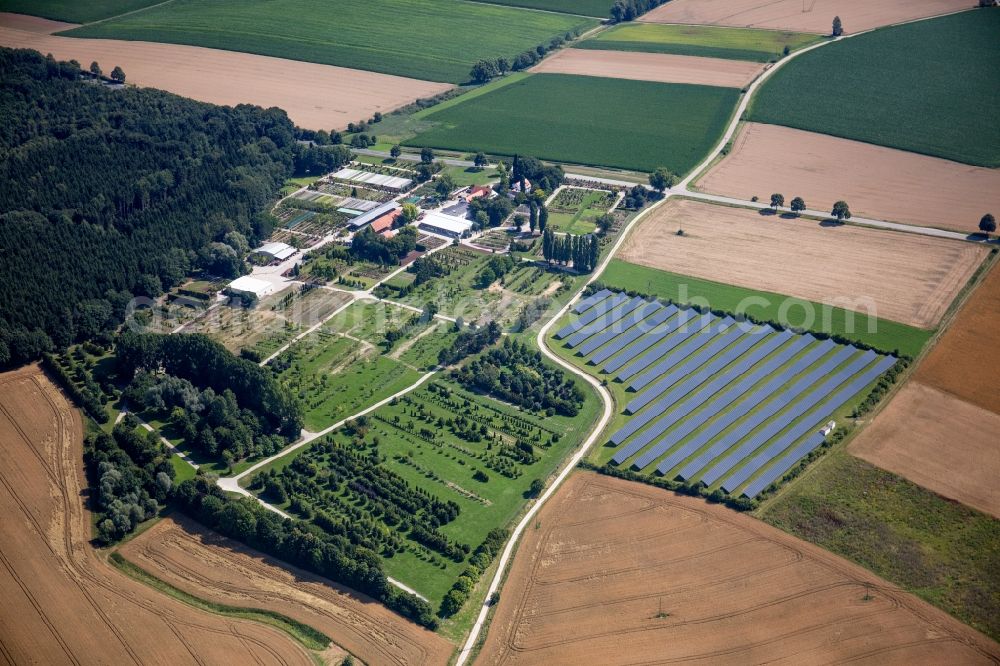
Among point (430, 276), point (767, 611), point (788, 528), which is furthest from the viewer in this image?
point (430, 276)

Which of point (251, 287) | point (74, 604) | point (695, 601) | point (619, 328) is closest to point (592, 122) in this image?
point (619, 328)

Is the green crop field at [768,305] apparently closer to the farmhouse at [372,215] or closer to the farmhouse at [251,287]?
the farmhouse at [372,215]

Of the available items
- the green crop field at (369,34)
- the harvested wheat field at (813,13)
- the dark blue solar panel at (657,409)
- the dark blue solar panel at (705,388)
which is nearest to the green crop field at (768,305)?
the dark blue solar panel at (705,388)

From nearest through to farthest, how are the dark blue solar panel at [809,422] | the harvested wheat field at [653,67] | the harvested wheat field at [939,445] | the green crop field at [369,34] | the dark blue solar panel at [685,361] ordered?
the harvested wheat field at [939,445] → the dark blue solar panel at [809,422] → the dark blue solar panel at [685,361] → the harvested wheat field at [653,67] → the green crop field at [369,34]

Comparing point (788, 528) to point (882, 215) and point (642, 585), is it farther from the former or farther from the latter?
point (882, 215)

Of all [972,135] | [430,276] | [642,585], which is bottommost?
[642,585]

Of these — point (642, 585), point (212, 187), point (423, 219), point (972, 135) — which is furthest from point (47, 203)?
point (972, 135)

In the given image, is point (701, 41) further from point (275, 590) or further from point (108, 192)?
point (275, 590)
